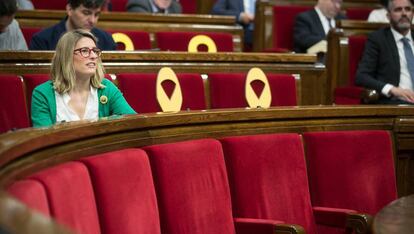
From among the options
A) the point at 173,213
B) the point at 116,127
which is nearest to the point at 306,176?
the point at 173,213

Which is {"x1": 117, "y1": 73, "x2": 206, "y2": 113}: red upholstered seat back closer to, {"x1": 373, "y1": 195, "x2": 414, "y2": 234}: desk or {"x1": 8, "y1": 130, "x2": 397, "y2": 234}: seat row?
{"x1": 8, "y1": 130, "x2": 397, "y2": 234}: seat row

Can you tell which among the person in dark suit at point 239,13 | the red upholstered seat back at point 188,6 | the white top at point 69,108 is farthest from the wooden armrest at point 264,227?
the red upholstered seat back at point 188,6

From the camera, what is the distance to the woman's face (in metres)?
1.85

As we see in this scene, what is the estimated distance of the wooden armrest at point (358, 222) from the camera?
1.65 metres

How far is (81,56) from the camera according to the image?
1.85m

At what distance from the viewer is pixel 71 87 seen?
1.87 m

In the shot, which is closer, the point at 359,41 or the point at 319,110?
the point at 319,110

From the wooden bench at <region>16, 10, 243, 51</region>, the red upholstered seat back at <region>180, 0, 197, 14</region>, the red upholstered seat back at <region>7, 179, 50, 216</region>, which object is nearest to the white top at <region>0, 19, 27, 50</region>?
the wooden bench at <region>16, 10, 243, 51</region>

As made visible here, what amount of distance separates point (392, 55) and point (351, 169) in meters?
1.20

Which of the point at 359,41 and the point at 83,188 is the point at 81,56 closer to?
the point at 83,188

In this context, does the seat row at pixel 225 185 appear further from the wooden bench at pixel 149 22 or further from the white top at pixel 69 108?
the wooden bench at pixel 149 22

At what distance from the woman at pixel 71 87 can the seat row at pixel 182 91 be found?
225 millimetres

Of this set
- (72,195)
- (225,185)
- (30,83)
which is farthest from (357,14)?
(72,195)

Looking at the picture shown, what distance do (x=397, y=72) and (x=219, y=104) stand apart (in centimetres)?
80
